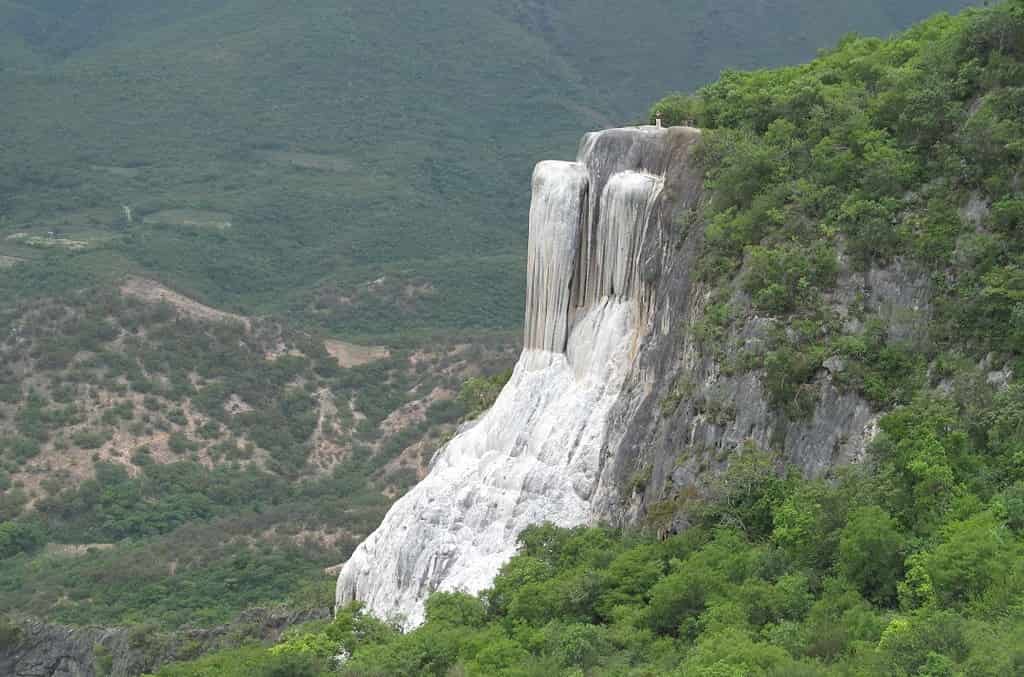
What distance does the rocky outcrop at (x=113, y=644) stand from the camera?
3145 centimetres

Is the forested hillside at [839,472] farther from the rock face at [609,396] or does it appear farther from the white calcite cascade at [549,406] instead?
the white calcite cascade at [549,406]

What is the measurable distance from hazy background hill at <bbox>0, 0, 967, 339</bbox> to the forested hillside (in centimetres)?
6073

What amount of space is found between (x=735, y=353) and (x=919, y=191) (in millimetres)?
3547

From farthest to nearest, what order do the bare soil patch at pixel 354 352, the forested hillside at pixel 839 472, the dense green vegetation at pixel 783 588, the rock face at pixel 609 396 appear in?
the bare soil patch at pixel 354 352
the rock face at pixel 609 396
the forested hillside at pixel 839 472
the dense green vegetation at pixel 783 588

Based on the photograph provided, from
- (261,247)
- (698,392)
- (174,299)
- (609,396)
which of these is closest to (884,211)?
(698,392)

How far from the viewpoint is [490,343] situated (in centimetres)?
7594

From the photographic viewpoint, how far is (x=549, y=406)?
24234 mm

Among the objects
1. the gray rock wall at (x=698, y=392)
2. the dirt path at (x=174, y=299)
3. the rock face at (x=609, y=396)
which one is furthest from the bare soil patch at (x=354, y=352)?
the gray rock wall at (x=698, y=392)

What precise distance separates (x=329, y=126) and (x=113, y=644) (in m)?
96.2

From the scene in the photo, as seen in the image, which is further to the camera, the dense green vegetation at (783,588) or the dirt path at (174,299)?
the dirt path at (174,299)

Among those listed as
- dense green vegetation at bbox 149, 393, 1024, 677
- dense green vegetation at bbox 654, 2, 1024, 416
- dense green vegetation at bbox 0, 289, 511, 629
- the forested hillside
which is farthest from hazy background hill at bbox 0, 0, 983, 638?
dense green vegetation at bbox 149, 393, 1024, 677

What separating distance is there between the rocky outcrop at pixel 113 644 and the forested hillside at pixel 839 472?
26.6 ft

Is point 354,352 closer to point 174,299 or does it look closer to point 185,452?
point 174,299

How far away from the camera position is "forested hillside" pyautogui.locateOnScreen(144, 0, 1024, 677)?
16812 mm
